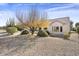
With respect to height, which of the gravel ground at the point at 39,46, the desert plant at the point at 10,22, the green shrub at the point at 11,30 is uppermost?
the desert plant at the point at 10,22

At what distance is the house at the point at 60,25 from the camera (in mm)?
2741

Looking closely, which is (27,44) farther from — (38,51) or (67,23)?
(67,23)

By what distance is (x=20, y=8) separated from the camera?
273 cm

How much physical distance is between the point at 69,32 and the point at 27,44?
0.51m

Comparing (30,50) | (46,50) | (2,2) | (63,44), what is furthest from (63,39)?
(2,2)

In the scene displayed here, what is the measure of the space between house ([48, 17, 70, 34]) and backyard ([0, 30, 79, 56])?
92 millimetres

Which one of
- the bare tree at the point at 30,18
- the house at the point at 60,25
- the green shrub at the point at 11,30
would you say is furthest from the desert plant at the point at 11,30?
the house at the point at 60,25

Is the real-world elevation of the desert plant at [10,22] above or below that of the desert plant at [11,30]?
above

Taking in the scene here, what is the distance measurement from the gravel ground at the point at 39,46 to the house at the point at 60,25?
0.31ft

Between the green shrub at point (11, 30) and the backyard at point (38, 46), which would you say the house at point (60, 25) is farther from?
the green shrub at point (11, 30)

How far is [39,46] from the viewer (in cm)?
274

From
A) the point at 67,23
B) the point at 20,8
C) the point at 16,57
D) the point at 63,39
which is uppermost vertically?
the point at 20,8

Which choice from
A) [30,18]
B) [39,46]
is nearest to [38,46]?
[39,46]

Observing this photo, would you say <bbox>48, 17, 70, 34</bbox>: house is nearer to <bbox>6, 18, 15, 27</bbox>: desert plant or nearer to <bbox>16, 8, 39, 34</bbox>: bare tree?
<bbox>16, 8, 39, 34</bbox>: bare tree
